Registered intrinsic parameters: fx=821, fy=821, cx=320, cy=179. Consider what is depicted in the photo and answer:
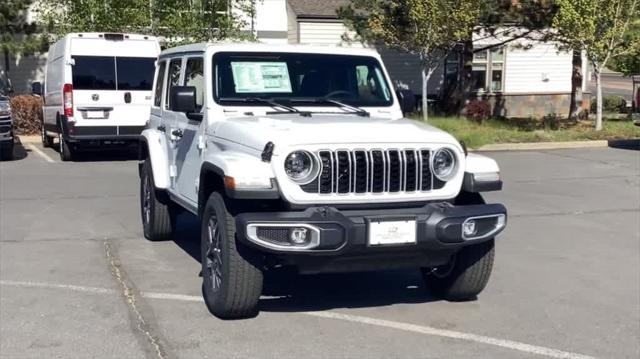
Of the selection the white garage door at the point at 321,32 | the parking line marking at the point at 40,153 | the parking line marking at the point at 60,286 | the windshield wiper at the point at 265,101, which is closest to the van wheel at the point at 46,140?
the parking line marking at the point at 40,153

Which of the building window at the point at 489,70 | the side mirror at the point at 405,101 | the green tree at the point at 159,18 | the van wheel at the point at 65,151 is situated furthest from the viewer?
the building window at the point at 489,70

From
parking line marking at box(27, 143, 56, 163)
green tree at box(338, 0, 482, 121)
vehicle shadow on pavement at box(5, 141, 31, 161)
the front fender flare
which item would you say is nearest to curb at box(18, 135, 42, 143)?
parking line marking at box(27, 143, 56, 163)

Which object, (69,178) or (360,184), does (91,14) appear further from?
(360,184)

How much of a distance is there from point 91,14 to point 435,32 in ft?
28.3

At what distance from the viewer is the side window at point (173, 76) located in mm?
7449

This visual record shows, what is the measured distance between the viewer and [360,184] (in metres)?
5.29

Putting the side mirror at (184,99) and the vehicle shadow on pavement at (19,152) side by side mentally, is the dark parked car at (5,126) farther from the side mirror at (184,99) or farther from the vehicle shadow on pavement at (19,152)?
the side mirror at (184,99)

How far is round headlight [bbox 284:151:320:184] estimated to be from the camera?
17.0 ft

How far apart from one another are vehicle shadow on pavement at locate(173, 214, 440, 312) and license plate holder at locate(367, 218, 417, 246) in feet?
3.00

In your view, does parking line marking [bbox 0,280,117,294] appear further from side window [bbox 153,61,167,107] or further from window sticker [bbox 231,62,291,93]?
side window [bbox 153,61,167,107]

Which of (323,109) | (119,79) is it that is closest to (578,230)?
(323,109)

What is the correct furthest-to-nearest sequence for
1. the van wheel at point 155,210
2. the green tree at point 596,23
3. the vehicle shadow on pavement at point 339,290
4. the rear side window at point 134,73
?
1. the green tree at point 596,23
2. the rear side window at point 134,73
3. the van wheel at point 155,210
4. the vehicle shadow on pavement at point 339,290

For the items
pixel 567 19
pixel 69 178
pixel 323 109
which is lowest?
pixel 69 178

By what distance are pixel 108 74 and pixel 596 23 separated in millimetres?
11118
